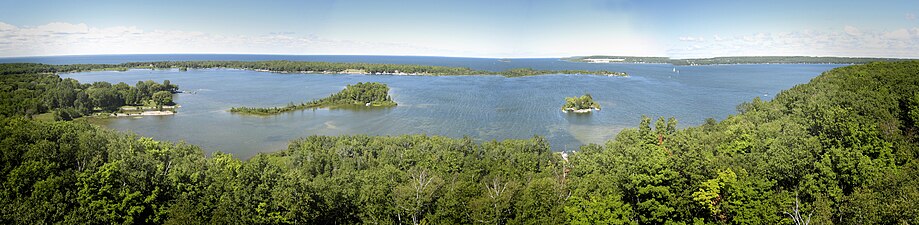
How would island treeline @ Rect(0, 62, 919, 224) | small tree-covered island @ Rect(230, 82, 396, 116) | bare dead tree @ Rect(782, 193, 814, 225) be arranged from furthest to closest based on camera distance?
1. small tree-covered island @ Rect(230, 82, 396, 116)
2. island treeline @ Rect(0, 62, 919, 224)
3. bare dead tree @ Rect(782, 193, 814, 225)

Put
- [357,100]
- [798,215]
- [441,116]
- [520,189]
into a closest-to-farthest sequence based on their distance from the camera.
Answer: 1. [798,215]
2. [520,189]
3. [441,116]
4. [357,100]

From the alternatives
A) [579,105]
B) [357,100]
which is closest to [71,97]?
[357,100]

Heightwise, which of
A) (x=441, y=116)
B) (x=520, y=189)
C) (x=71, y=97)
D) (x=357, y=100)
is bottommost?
(x=441, y=116)

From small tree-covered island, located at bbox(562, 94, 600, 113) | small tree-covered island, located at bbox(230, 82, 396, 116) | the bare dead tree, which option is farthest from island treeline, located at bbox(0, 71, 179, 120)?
the bare dead tree

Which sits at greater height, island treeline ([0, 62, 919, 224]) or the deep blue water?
island treeline ([0, 62, 919, 224])

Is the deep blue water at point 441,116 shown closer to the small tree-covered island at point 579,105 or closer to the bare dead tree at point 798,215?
the small tree-covered island at point 579,105

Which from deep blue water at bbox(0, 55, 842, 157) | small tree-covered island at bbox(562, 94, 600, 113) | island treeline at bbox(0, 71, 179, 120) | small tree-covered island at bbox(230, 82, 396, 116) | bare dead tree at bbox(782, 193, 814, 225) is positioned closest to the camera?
bare dead tree at bbox(782, 193, 814, 225)

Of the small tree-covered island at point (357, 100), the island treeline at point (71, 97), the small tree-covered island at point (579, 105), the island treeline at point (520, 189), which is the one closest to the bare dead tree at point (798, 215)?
the island treeline at point (520, 189)

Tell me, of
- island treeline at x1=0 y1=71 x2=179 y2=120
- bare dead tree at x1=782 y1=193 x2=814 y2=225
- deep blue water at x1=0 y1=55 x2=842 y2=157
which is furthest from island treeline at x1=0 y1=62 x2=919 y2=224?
island treeline at x1=0 y1=71 x2=179 y2=120

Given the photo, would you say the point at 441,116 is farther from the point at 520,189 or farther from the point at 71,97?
the point at 71,97

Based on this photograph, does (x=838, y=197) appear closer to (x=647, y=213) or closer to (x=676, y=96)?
(x=647, y=213)

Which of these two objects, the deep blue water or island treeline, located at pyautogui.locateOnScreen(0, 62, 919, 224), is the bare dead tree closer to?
island treeline, located at pyautogui.locateOnScreen(0, 62, 919, 224)

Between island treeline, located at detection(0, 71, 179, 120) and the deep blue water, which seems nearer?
the deep blue water
